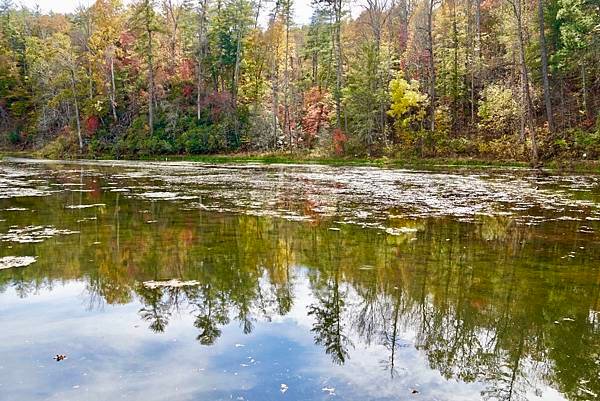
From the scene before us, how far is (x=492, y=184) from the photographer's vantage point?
19531mm

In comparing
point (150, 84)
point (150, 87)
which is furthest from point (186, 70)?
point (150, 87)

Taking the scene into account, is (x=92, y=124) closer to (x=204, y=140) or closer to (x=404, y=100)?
(x=204, y=140)

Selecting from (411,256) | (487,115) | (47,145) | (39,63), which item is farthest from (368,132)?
(39,63)

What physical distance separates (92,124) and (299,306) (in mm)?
47785

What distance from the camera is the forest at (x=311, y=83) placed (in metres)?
32.3

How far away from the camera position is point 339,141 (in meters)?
37.5

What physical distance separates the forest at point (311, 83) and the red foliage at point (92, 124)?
0.23m

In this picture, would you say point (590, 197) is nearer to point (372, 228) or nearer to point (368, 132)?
point (372, 228)

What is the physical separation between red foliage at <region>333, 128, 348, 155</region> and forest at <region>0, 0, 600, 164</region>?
138 millimetres

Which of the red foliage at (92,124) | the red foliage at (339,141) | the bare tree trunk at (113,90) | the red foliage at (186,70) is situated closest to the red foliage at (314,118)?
the red foliage at (339,141)

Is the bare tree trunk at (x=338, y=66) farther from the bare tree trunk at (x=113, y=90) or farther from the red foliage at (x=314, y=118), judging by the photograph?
the bare tree trunk at (x=113, y=90)

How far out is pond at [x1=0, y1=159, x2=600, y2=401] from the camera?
12.9ft

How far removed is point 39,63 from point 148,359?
192ft

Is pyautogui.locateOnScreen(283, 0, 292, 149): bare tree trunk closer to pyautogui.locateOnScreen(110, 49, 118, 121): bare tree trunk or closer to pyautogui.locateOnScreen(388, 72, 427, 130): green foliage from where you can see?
pyautogui.locateOnScreen(388, 72, 427, 130): green foliage
